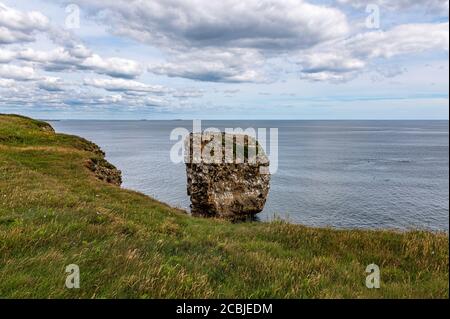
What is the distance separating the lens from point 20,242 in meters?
8.56

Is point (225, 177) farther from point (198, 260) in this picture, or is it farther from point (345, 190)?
point (198, 260)

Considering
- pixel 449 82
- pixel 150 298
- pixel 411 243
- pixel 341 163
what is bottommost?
pixel 341 163

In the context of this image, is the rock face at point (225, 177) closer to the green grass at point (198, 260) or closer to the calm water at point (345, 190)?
the calm water at point (345, 190)

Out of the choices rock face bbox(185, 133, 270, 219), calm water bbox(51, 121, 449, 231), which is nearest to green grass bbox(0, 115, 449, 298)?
rock face bbox(185, 133, 270, 219)

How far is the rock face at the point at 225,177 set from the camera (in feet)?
153

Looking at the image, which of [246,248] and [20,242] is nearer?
[20,242]

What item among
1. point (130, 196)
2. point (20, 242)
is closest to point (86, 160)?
point (130, 196)

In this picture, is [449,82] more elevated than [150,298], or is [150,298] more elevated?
[449,82]

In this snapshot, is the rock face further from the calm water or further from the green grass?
the green grass

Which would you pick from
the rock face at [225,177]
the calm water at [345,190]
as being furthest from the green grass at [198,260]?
the calm water at [345,190]

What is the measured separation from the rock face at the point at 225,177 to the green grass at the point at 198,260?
31.4 metres

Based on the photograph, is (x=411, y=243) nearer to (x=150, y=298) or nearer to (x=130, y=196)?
(x=150, y=298)

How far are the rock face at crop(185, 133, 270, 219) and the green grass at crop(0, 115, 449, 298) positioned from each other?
3143 centimetres

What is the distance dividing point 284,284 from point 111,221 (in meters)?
7.61
